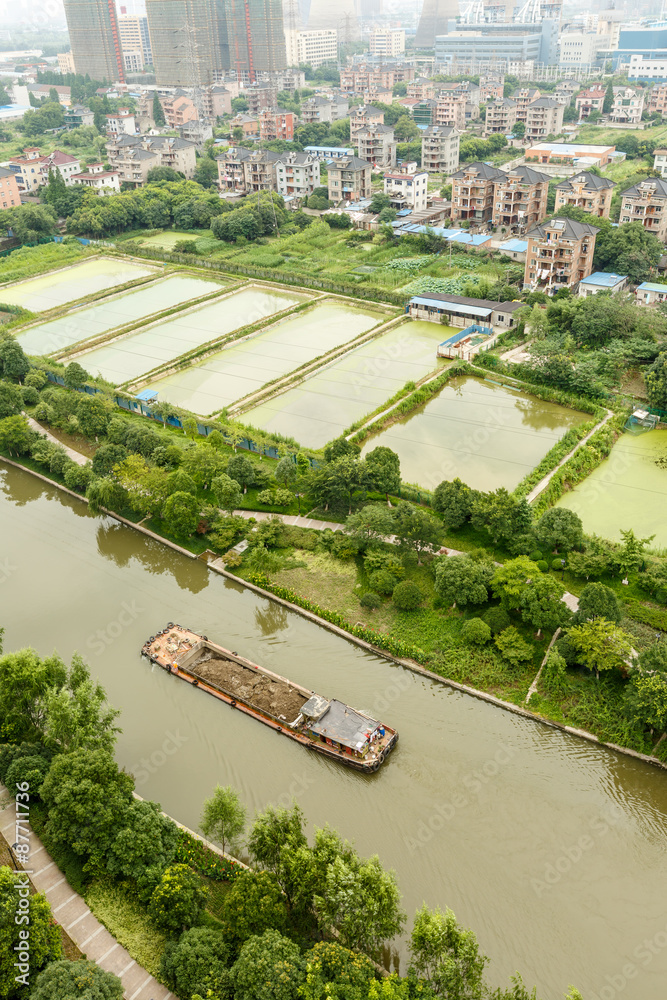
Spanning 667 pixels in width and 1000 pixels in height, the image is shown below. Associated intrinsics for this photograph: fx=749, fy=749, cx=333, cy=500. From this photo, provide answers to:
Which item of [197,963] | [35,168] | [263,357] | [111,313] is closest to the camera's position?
[197,963]

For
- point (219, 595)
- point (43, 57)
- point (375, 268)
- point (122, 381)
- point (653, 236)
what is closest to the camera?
point (219, 595)

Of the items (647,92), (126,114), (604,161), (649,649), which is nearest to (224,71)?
(126,114)

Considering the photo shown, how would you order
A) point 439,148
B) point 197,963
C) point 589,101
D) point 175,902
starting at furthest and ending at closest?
point 589,101
point 439,148
point 175,902
point 197,963

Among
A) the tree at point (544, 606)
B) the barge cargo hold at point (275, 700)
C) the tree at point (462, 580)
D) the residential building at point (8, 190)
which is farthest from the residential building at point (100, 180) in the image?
the tree at point (544, 606)

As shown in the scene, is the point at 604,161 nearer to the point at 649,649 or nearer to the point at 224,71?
the point at 649,649

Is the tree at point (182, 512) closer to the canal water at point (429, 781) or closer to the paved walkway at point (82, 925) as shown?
the canal water at point (429, 781)

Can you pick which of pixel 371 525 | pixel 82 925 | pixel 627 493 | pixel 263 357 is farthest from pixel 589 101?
pixel 82 925

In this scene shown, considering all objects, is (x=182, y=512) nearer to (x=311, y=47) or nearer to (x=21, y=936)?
(x=21, y=936)
